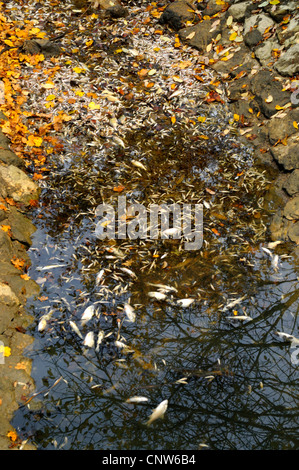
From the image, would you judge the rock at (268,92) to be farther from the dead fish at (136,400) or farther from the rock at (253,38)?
the dead fish at (136,400)

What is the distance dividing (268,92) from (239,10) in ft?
5.21

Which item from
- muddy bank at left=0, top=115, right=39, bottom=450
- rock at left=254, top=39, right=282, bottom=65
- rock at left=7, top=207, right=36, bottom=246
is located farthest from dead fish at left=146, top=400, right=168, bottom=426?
rock at left=254, top=39, right=282, bottom=65

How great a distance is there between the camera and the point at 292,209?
4.94 metres

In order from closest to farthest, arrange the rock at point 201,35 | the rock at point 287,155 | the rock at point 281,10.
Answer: the rock at point 287,155 → the rock at point 281,10 → the rock at point 201,35

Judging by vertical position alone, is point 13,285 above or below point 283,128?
below

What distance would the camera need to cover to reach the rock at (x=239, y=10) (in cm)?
663

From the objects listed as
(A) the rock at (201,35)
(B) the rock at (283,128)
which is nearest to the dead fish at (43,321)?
(B) the rock at (283,128)

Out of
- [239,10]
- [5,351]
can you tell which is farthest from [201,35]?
[5,351]

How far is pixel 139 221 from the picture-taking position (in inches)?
197

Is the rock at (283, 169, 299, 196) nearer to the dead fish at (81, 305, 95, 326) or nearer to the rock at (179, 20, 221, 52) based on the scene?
the dead fish at (81, 305, 95, 326)

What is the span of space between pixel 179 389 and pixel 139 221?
1.97 m

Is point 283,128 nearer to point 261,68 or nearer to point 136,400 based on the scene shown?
point 261,68
